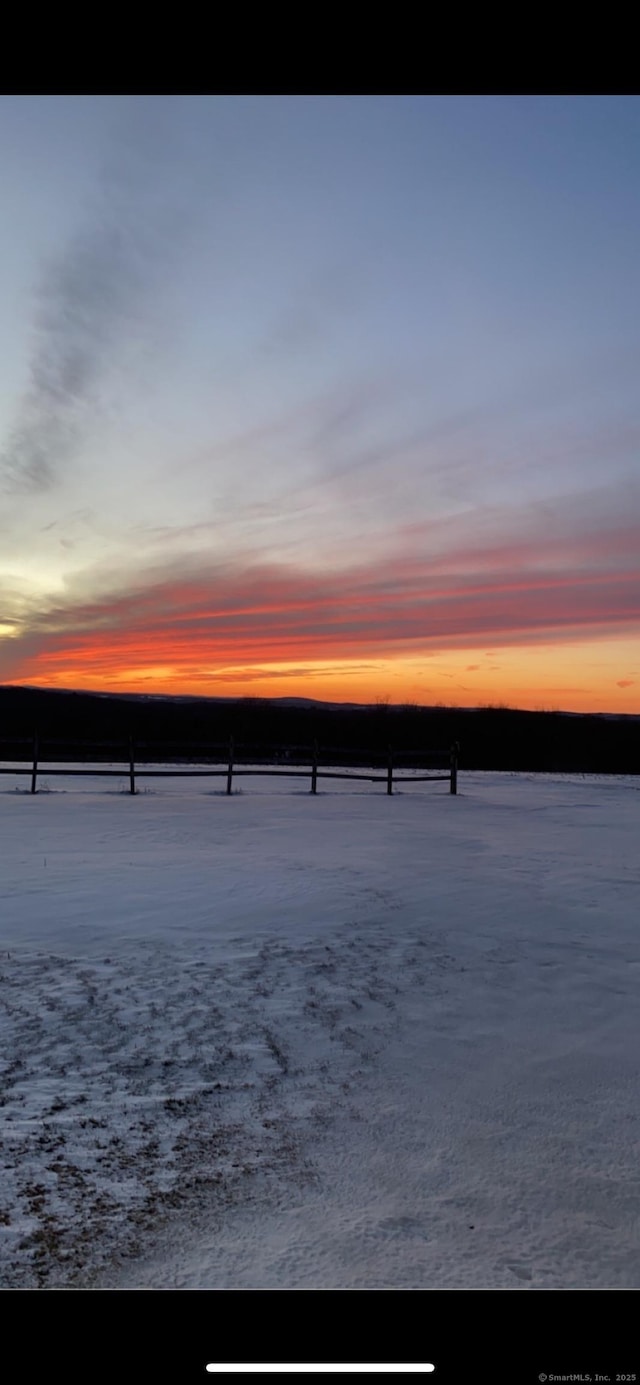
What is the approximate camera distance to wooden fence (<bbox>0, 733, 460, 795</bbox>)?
63.5 feet

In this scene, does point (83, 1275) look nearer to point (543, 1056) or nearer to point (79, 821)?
point (543, 1056)

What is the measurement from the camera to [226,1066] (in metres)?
3.89

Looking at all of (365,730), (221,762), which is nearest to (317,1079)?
(221,762)

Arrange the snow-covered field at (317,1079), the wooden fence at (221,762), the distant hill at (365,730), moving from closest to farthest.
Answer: the snow-covered field at (317,1079), the wooden fence at (221,762), the distant hill at (365,730)

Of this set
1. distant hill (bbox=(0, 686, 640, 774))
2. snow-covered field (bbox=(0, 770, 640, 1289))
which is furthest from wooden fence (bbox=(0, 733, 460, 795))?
snow-covered field (bbox=(0, 770, 640, 1289))

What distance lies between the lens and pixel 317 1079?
12.4 feet

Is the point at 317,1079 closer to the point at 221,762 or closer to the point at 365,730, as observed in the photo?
the point at 221,762

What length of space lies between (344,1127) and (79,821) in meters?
11.1

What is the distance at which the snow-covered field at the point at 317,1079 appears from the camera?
2469 millimetres

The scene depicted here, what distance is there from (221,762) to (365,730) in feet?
106

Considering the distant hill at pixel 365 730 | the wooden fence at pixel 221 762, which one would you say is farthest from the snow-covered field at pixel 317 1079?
the distant hill at pixel 365 730

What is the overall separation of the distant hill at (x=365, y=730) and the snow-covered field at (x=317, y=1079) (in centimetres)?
2951

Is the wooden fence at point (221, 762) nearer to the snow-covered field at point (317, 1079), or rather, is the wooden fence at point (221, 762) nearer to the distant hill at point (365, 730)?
the distant hill at point (365, 730)
